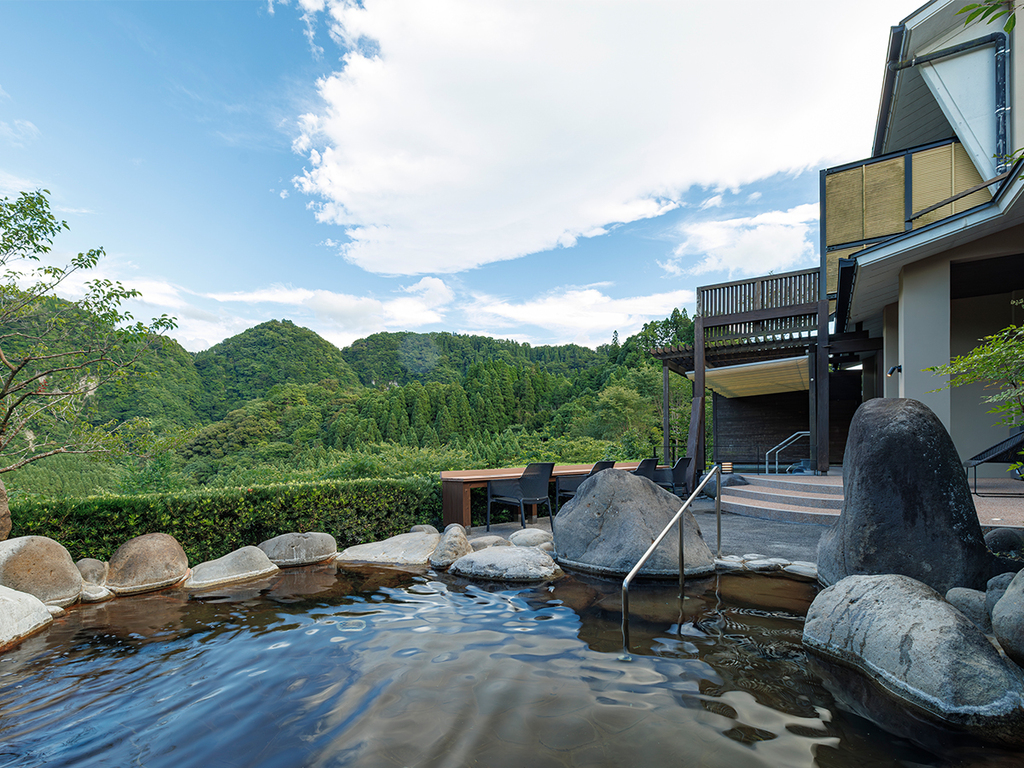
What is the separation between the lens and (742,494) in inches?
343

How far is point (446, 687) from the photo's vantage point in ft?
10.00

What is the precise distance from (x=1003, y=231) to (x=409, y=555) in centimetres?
960

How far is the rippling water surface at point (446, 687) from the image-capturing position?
7.83ft

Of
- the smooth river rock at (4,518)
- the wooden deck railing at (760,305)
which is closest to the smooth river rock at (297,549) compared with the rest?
the smooth river rock at (4,518)

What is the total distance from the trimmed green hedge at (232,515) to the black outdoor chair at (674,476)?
13.8ft

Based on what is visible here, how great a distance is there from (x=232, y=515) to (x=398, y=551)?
90.9 inches

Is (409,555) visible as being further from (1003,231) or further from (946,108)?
(946,108)

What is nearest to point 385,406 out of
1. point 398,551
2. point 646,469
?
point 646,469

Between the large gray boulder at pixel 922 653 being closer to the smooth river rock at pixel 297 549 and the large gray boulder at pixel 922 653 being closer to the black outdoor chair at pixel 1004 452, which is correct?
the black outdoor chair at pixel 1004 452

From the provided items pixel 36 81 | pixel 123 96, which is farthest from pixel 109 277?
pixel 123 96

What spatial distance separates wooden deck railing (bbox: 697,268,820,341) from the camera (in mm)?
9984

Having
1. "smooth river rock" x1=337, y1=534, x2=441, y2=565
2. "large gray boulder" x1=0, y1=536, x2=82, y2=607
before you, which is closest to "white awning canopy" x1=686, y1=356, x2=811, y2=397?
"smooth river rock" x1=337, y1=534, x2=441, y2=565

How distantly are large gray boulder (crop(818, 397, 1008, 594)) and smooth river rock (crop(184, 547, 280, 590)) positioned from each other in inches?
248

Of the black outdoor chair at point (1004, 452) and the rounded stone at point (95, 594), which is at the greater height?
the black outdoor chair at point (1004, 452)
